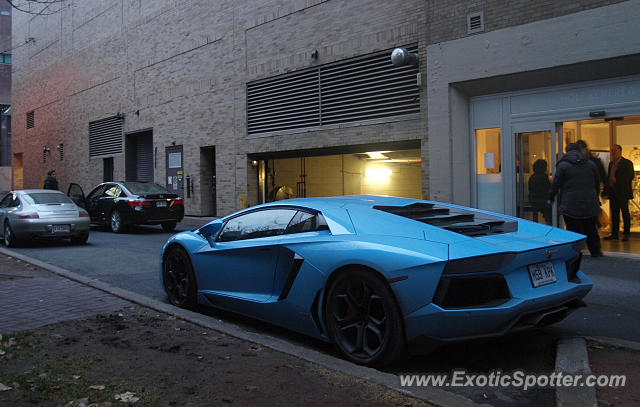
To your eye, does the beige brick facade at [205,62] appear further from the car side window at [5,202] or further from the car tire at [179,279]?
the car tire at [179,279]

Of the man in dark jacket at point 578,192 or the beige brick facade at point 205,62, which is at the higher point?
the beige brick facade at point 205,62

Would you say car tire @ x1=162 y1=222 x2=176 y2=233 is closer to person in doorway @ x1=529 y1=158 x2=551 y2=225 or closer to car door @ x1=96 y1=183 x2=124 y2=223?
car door @ x1=96 y1=183 x2=124 y2=223

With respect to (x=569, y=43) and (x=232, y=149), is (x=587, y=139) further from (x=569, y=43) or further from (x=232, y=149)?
(x=232, y=149)

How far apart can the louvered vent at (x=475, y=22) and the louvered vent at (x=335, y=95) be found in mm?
1941

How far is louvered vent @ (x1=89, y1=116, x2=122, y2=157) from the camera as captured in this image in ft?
86.8

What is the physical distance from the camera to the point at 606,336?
15.7 feet

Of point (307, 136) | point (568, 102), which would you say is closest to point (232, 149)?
point (307, 136)

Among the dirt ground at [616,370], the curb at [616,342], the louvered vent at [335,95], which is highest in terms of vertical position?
the louvered vent at [335,95]

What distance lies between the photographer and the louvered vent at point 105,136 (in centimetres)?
2647

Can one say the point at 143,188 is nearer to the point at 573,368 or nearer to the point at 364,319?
the point at 364,319

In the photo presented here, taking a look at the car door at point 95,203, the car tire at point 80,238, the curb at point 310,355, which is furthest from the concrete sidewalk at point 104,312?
the car door at point 95,203

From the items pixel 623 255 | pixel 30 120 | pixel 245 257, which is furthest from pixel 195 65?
pixel 30 120


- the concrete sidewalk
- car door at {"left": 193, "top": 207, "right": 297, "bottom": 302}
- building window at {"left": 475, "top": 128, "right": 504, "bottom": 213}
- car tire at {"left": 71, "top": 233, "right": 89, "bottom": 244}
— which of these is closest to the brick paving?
the concrete sidewalk

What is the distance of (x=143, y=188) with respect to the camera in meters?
16.2
